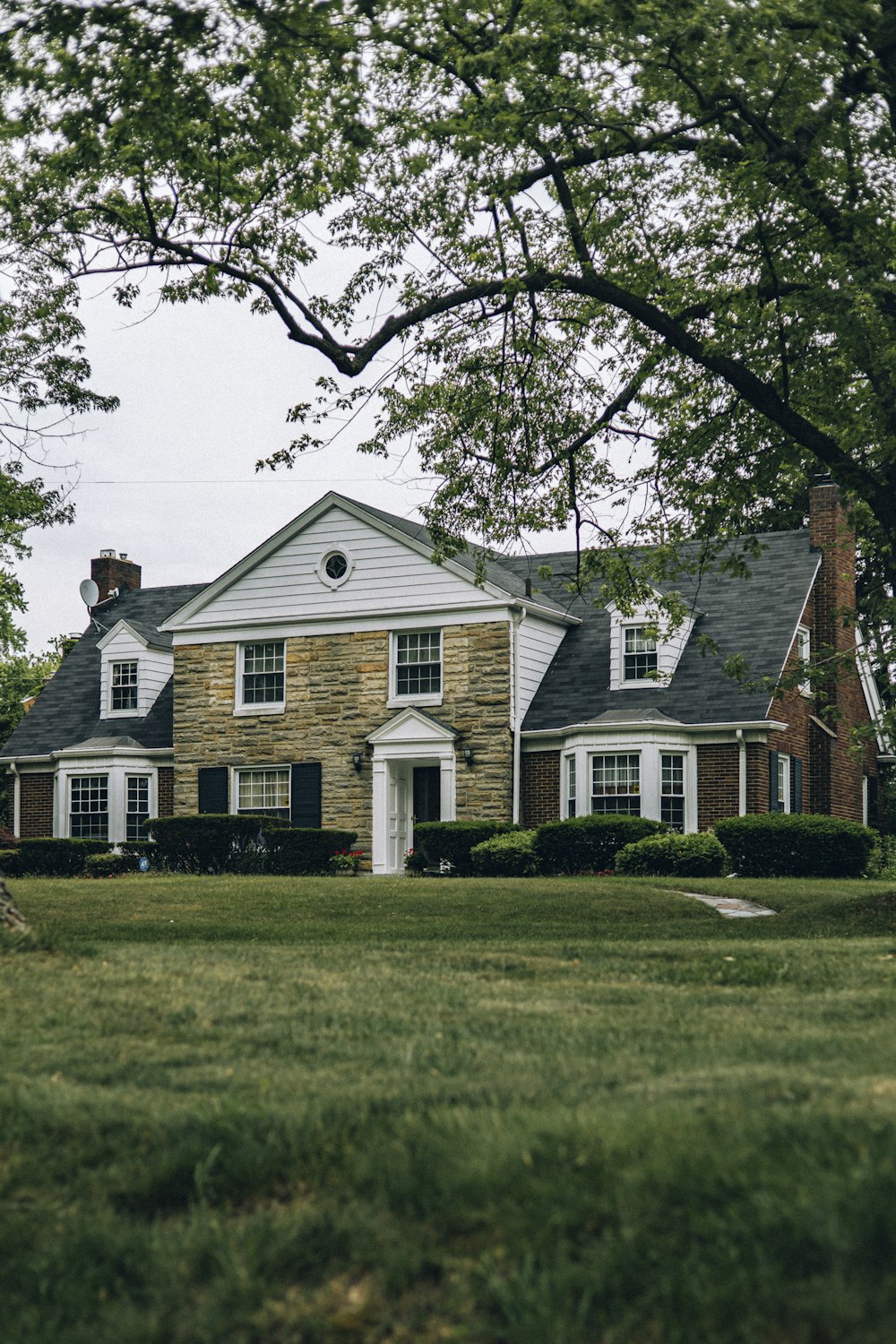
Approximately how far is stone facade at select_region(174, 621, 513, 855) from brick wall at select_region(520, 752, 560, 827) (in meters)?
0.49

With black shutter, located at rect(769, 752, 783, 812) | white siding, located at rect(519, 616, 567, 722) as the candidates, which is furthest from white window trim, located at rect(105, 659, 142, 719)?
black shutter, located at rect(769, 752, 783, 812)

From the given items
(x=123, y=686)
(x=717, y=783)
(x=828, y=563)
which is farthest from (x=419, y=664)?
(x=123, y=686)

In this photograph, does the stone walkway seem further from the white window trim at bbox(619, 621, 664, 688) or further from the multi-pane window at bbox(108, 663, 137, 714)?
the multi-pane window at bbox(108, 663, 137, 714)

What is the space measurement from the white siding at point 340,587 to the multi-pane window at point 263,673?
0.69m

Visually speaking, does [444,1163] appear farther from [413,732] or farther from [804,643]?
[804,643]

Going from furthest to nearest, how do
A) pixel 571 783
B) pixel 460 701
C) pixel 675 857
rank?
pixel 460 701 < pixel 571 783 < pixel 675 857

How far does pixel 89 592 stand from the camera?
124 feet

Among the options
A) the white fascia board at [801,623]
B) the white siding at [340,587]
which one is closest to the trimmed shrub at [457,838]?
the white siding at [340,587]

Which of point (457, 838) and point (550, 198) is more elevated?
point (550, 198)

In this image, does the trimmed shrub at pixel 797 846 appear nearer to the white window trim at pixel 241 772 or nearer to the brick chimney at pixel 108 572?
the white window trim at pixel 241 772

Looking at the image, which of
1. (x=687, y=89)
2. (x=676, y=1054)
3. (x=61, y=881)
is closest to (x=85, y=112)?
(x=687, y=89)

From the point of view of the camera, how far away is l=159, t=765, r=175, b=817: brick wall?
32.3 metres

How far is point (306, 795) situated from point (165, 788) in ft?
16.8

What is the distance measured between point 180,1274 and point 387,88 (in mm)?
12789
